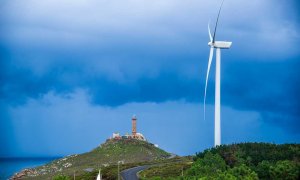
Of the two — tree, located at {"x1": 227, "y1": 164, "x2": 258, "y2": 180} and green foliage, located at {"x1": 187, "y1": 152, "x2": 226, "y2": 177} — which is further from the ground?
green foliage, located at {"x1": 187, "y1": 152, "x2": 226, "y2": 177}

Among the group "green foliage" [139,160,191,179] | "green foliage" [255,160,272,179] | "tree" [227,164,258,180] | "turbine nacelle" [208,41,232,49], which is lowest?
"tree" [227,164,258,180]

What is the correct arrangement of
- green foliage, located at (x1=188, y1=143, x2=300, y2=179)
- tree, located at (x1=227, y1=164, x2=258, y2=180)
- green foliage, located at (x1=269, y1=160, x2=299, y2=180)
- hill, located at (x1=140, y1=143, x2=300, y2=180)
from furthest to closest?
hill, located at (x1=140, y1=143, x2=300, y2=180), green foliage, located at (x1=188, y1=143, x2=300, y2=179), green foliage, located at (x1=269, y1=160, x2=299, y2=180), tree, located at (x1=227, y1=164, x2=258, y2=180)

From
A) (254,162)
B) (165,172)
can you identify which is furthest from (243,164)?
(165,172)

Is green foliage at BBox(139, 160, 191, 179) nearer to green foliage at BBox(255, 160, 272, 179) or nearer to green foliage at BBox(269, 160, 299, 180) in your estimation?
green foliage at BBox(255, 160, 272, 179)

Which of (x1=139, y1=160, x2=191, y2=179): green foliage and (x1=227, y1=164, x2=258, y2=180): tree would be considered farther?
(x1=139, y1=160, x2=191, y2=179): green foliage

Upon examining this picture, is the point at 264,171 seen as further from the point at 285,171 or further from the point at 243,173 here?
the point at 243,173

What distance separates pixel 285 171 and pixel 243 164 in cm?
1077

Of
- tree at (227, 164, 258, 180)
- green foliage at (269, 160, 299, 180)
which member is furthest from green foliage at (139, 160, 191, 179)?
green foliage at (269, 160, 299, 180)

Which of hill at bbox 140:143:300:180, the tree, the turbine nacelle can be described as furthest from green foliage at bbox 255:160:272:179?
the turbine nacelle

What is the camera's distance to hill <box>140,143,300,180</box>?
116 meters

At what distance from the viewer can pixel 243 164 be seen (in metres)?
124

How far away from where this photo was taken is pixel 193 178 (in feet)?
364

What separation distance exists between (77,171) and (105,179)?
4114 centimetres

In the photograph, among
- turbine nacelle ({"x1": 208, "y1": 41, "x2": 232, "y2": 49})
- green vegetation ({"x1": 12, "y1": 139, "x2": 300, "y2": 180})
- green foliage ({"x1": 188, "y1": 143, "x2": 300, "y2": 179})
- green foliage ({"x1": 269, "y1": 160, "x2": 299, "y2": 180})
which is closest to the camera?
green foliage ({"x1": 269, "y1": 160, "x2": 299, "y2": 180})
